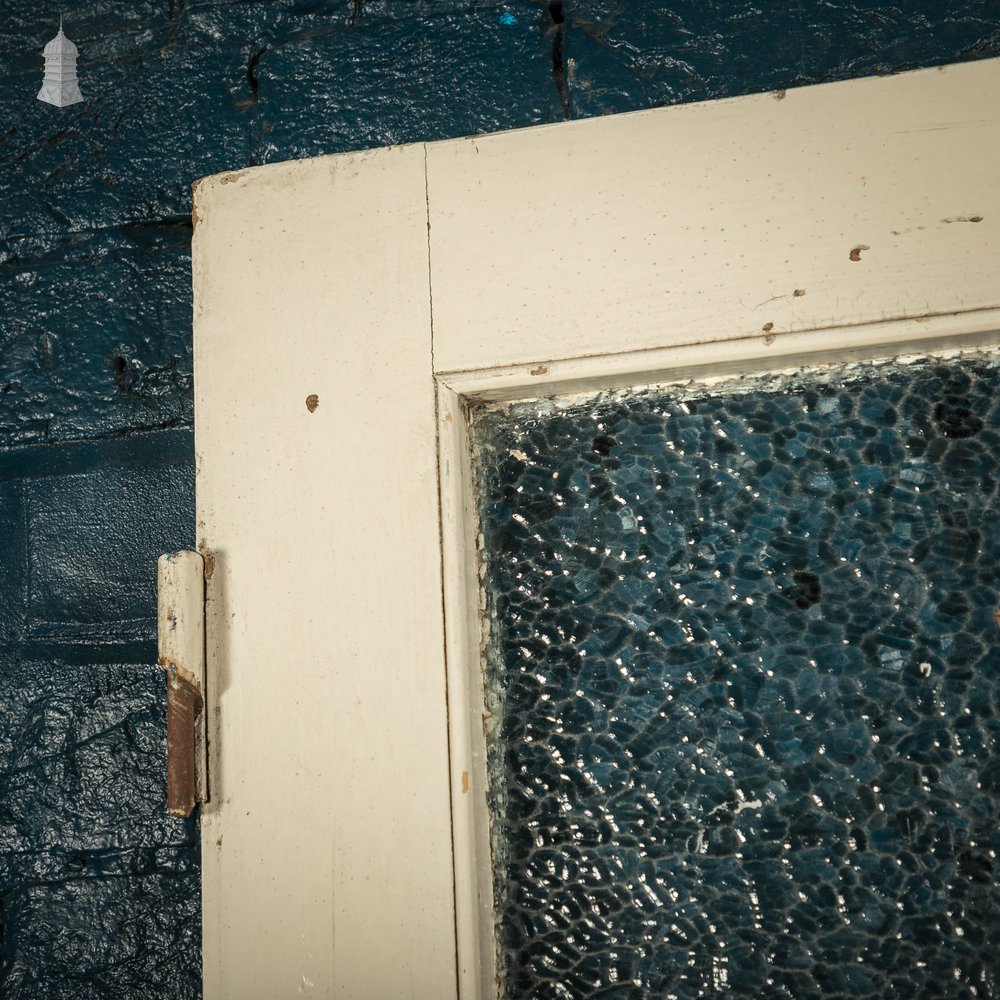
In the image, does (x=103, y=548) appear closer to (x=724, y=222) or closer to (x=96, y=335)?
(x=96, y=335)

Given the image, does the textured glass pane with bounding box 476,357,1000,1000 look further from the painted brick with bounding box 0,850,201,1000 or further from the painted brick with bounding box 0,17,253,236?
the painted brick with bounding box 0,17,253,236

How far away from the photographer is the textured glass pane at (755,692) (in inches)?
33.3

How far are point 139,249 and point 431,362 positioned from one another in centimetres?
50

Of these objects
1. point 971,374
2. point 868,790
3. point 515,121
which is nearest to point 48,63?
point 515,121

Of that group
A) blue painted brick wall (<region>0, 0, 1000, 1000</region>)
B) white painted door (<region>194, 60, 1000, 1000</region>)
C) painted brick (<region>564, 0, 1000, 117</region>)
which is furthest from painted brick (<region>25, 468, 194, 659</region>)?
painted brick (<region>564, 0, 1000, 117</region>)

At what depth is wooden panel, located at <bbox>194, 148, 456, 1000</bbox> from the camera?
0.89 meters

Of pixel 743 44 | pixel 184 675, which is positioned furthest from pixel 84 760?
pixel 743 44

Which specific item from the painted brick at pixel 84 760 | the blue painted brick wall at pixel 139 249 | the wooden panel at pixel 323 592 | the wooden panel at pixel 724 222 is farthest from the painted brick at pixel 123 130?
the painted brick at pixel 84 760

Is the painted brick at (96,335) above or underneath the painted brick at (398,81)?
underneath

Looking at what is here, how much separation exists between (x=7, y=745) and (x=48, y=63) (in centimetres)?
87

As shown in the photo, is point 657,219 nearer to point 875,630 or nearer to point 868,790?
point 875,630

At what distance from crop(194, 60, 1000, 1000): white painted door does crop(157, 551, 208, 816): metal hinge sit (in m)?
0.02

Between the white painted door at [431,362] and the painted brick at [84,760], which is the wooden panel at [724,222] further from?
the painted brick at [84,760]

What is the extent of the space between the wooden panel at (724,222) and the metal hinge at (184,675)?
32 centimetres
